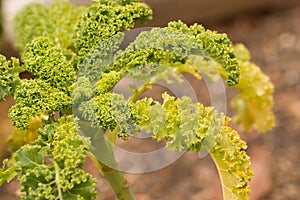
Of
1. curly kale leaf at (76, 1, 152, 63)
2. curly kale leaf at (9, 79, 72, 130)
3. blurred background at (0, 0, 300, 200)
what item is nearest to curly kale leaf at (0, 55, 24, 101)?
curly kale leaf at (9, 79, 72, 130)

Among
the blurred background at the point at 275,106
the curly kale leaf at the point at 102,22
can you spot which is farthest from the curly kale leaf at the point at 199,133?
the blurred background at the point at 275,106

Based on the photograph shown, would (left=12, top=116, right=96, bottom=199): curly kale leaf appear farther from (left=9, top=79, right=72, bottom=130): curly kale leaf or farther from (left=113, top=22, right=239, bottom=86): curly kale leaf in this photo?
(left=113, top=22, right=239, bottom=86): curly kale leaf

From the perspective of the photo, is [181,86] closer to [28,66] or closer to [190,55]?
[190,55]

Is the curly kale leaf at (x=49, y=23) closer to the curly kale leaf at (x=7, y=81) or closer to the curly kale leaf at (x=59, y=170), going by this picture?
the curly kale leaf at (x=7, y=81)

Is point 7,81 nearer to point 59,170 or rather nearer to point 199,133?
point 59,170

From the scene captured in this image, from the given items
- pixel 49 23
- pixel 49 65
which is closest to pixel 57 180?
pixel 49 65

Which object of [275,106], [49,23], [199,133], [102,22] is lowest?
[199,133]
